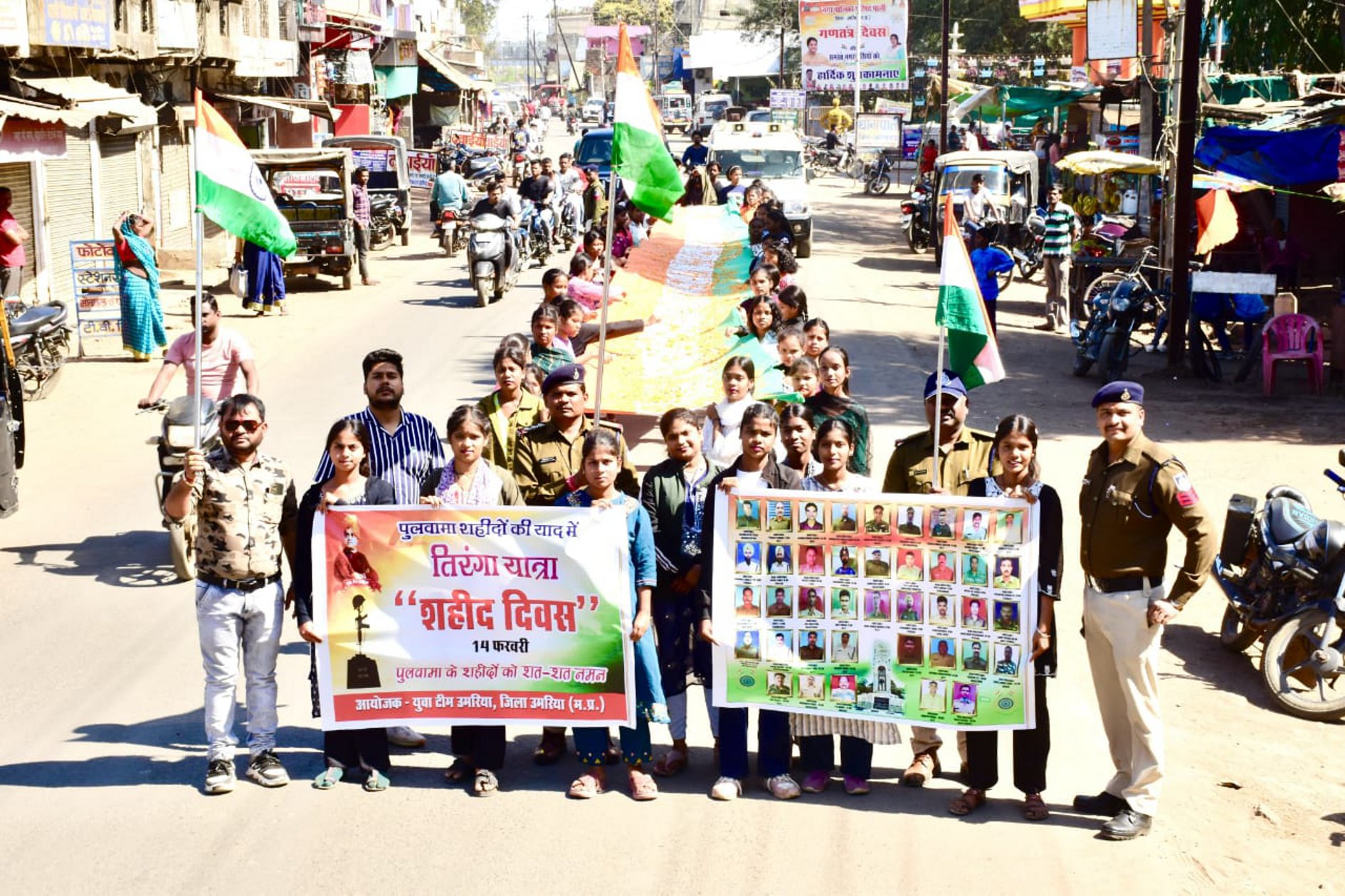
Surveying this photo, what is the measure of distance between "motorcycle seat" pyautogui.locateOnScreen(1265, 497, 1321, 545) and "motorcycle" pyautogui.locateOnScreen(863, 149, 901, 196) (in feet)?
127

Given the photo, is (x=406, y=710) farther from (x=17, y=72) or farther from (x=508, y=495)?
(x=17, y=72)

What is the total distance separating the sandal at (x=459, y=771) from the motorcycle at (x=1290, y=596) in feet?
14.0

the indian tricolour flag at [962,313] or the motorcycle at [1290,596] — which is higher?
the indian tricolour flag at [962,313]

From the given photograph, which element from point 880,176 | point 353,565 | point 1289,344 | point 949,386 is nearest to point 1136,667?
point 949,386

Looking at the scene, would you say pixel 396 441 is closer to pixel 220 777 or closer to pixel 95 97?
pixel 220 777

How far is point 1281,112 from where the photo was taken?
66.8 ft

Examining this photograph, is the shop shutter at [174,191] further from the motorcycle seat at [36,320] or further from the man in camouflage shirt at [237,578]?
the man in camouflage shirt at [237,578]

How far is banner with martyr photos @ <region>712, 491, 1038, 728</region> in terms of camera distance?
6234 millimetres

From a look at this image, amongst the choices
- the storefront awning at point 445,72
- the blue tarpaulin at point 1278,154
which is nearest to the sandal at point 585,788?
the blue tarpaulin at point 1278,154

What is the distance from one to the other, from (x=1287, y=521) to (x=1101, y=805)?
303cm

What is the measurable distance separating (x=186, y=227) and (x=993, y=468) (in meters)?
26.2

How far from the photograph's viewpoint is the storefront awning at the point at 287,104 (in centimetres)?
2939

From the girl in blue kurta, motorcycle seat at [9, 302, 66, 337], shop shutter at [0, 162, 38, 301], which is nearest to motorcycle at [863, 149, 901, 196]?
shop shutter at [0, 162, 38, 301]

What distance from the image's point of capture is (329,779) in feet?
21.4
